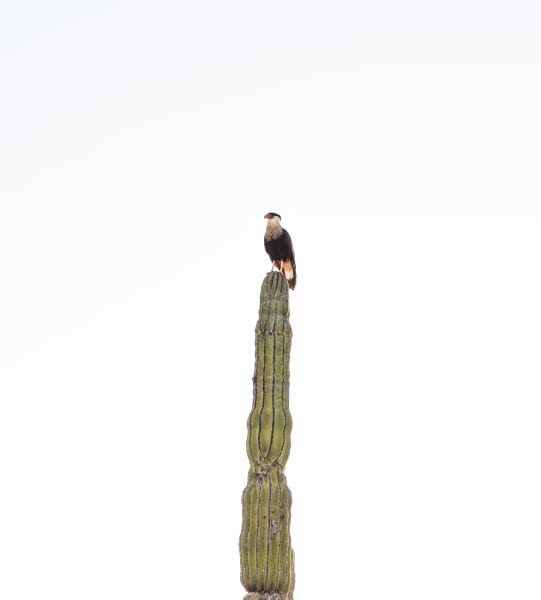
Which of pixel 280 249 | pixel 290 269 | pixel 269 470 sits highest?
pixel 280 249

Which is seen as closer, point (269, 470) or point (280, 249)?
point (269, 470)

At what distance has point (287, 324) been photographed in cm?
953

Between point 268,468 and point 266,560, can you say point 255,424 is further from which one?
point 266,560

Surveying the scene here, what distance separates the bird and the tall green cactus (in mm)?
1581

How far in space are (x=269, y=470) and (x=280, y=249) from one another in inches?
127

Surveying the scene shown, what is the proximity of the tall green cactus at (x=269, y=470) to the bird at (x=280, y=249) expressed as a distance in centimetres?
158

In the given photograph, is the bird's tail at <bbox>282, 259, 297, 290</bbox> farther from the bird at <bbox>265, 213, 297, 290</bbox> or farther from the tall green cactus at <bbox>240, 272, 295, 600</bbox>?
the tall green cactus at <bbox>240, 272, 295, 600</bbox>

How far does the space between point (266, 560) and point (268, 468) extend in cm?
81

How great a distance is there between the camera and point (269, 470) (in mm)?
8766

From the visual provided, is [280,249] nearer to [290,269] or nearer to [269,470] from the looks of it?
[290,269]

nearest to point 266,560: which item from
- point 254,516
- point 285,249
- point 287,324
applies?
point 254,516

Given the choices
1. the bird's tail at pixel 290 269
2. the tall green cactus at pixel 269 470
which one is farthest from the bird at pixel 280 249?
the tall green cactus at pixel 269 470

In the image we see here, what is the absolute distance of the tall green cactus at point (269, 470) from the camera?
8.43 meters

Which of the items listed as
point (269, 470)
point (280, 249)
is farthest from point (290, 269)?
point (269, 470)
